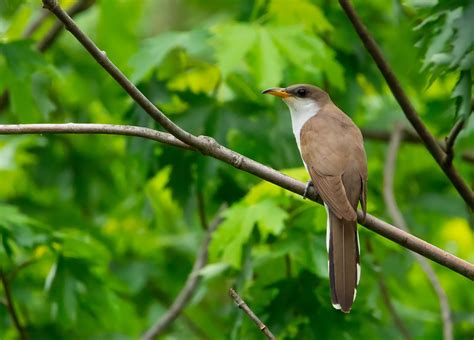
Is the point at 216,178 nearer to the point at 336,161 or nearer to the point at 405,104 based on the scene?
the point at 336,161

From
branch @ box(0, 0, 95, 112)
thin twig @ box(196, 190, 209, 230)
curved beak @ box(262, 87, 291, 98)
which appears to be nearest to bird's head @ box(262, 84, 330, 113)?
curved beak @ box(262, 87, 291, 98)

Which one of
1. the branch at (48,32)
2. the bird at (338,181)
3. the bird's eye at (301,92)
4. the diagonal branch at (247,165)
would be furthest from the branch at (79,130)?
the branch at (48,32)

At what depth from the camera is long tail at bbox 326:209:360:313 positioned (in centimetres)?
435

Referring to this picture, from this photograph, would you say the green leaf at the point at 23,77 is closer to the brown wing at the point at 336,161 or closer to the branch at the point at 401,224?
the brown wing at the point at 336,161

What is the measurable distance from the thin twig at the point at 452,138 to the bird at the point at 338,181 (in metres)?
0.50

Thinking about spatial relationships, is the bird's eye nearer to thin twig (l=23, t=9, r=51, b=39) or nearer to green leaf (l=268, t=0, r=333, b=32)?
green leaf (l=268, t=0, r=333, b=32)

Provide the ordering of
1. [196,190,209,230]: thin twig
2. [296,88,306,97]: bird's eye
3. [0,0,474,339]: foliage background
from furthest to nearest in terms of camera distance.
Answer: [196,190,209,230]: thin twig < [296,88,306,97]: bird's eye < [0,0,474,339]: foliage background

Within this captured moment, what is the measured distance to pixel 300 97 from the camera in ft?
19.4

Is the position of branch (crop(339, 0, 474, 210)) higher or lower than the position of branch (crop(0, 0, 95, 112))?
lower

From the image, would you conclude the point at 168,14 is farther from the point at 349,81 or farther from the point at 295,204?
the point at 295,204

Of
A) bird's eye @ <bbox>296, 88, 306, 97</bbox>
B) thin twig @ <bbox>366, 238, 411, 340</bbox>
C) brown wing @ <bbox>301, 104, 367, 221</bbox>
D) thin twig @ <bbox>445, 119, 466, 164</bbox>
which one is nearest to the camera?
thin twig @ <bbox>445, 119, 466, 164</bbox>

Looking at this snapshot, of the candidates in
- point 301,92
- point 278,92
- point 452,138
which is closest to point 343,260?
point 452,138

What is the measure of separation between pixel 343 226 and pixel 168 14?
304 inches

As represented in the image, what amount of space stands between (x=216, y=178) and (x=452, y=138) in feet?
7.99
